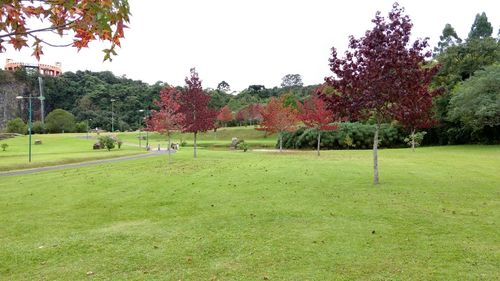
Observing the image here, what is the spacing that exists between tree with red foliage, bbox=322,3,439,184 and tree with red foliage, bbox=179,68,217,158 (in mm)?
16523

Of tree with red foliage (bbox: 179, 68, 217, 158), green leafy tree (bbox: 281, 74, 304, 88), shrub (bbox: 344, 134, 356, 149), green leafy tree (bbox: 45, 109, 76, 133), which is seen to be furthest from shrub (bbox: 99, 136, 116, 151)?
green leafy tree (bbox: 281, 74, 304, 88)

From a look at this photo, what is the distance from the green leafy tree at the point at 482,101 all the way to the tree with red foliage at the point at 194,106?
23.1 metres

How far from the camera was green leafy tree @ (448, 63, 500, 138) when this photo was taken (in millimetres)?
32062

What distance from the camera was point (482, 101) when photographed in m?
32.9

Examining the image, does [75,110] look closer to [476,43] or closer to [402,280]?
[476,43]

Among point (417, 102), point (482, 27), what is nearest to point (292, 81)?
point (482, 27)

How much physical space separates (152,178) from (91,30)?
13.9 metres

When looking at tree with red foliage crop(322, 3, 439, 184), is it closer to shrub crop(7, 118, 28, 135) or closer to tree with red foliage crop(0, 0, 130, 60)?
tree with red foliage crop(0, 0, 130, 60)

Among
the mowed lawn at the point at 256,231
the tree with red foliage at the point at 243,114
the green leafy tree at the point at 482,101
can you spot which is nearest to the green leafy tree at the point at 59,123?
the tree with red foliage at the point at 243,114

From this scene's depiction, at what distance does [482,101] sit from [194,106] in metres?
24.8

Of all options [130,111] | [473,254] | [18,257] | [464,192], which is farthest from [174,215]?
[130,111]

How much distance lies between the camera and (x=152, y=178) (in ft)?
55.1

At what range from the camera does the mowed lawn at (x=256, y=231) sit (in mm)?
5793

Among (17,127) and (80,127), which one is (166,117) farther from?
(17,127)
